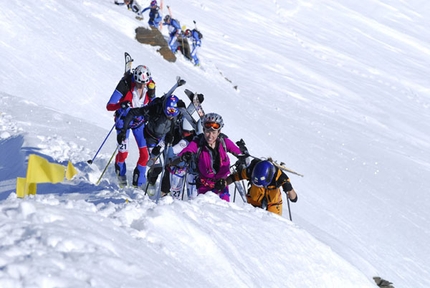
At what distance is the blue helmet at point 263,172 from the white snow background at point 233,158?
0.67 meters

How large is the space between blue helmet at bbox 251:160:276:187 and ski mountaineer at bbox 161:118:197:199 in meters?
1.07

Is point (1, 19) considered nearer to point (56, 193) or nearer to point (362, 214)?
point (56, 193)

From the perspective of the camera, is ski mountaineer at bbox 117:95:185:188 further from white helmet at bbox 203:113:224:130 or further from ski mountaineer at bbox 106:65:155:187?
white helmet at bbox 203:113:224:130

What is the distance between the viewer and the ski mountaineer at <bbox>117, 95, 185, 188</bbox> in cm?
823

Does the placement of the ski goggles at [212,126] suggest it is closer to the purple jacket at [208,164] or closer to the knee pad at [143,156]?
the purple jacket at [208,164]

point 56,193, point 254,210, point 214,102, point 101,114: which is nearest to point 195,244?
point 254,210

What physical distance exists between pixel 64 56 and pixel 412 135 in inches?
606

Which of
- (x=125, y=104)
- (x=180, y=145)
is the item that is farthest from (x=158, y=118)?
(x=180, y=145)

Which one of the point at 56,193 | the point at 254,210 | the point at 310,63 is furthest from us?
the point at 310,63

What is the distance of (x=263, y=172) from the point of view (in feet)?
23.2

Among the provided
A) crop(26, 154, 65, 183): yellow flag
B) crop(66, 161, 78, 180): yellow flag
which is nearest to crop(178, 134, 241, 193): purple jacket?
crop(66, 161, 78, 180): yellow flag

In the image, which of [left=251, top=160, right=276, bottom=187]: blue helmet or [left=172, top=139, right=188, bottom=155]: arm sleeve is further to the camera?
[left=172, top=139, right=188, bottom=155]: arm sleeve

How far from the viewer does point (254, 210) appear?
6488 millimetres

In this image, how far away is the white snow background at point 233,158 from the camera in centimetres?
364
